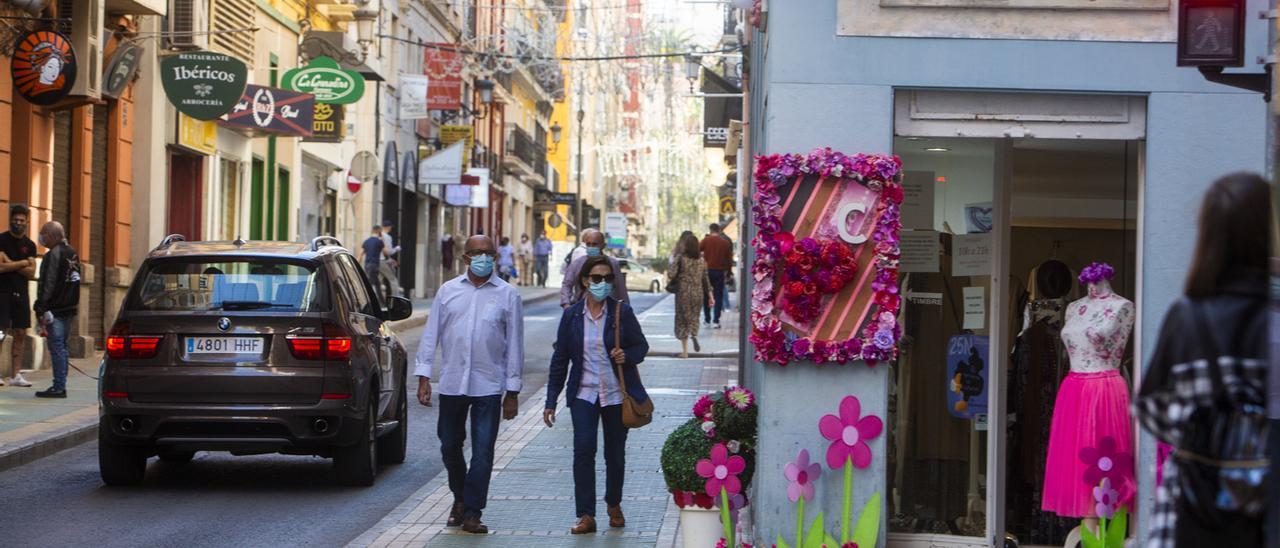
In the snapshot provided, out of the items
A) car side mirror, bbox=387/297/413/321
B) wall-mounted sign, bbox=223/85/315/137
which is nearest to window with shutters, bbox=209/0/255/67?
wall-mounted sign, bbox=223/85/315/137

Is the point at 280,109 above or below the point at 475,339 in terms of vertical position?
above

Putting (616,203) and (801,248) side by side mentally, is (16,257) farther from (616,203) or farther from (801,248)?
(616,203)

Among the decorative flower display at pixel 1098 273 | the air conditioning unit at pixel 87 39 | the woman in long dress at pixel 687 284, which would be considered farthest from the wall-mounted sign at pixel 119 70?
the decorative flower display at pixel 1098 273

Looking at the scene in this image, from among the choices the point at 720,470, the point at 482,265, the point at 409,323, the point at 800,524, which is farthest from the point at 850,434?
the point at 409,323

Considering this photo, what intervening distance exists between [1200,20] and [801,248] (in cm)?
209

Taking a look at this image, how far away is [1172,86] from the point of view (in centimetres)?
824

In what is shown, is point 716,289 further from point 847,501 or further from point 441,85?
point 847,501

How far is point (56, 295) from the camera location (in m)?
16.4

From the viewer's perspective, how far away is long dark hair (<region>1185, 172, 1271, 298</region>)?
445 cm

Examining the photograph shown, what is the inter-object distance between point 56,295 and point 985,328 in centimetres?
1008

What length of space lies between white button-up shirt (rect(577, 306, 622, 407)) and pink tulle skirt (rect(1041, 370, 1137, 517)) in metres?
2.58

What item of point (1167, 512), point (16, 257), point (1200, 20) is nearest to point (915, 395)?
point (1200, 20)

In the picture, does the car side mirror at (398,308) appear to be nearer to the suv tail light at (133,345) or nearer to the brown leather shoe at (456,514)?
the suv tail light at (133,345)

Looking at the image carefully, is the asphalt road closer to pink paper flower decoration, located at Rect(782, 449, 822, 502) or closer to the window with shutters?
pink paper flower decoration, located at Rect(782, 449, 822, 502)
